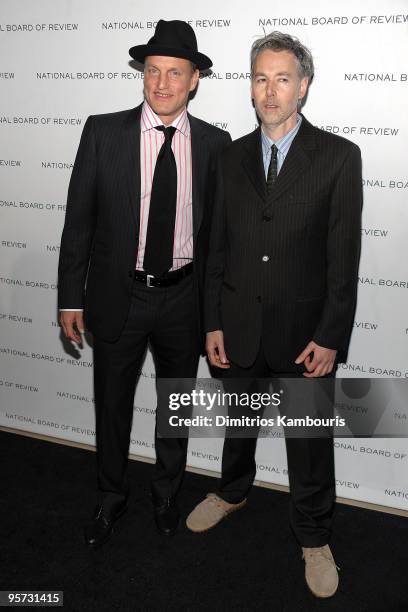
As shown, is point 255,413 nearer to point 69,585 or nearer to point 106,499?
point 106,499

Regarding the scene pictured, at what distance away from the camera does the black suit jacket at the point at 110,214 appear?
8.36 ft

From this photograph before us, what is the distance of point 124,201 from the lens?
255 centimetres

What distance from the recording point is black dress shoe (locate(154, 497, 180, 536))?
2902 millimetres

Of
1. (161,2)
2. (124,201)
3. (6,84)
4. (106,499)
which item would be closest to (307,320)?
(124,201)

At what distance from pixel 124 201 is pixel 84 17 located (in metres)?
1.16

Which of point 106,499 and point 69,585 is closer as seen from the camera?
point 69,585

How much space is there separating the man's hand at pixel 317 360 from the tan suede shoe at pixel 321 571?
2.62 ft

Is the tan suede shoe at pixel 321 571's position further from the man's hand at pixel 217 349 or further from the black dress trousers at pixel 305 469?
the man's hand at pixel 217 349

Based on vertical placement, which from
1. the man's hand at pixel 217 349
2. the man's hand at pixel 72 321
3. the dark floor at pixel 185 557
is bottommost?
the dark floor at pixel 185 557

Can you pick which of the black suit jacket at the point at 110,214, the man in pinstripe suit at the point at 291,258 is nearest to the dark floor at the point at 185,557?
the man in pinstripe suit at the point at 291,258

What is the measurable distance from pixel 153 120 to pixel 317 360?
3.88ft

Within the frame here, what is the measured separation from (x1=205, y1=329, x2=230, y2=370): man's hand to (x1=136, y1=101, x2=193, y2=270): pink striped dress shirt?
13.3 inches

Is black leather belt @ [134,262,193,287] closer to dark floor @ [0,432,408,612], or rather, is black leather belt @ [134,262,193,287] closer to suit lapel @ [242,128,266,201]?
suit lapel @ [242,128,266,201]

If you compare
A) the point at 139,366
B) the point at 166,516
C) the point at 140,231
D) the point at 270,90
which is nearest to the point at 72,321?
the point at 139,366
